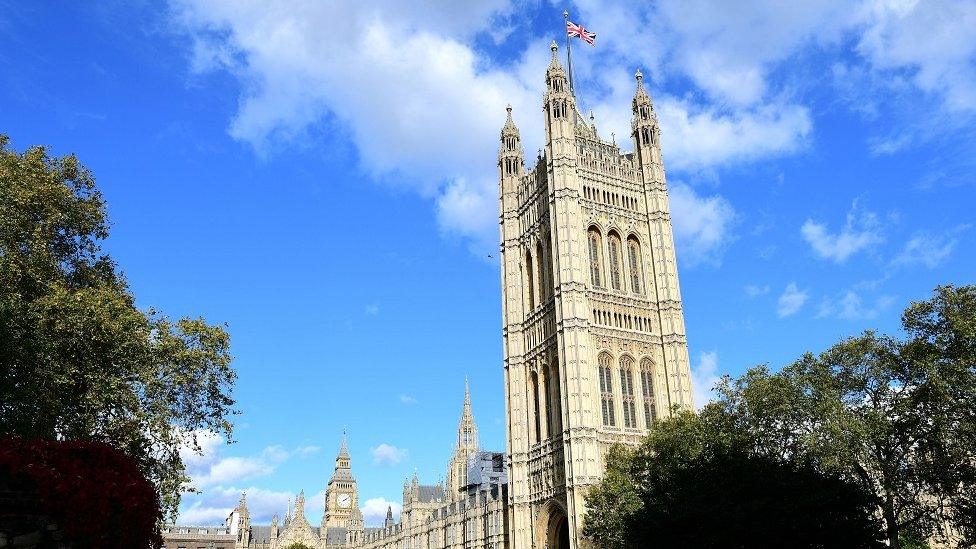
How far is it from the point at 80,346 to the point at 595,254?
44.3 metres

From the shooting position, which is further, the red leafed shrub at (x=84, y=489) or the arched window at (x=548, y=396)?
the arched window at (x=548, y=396)

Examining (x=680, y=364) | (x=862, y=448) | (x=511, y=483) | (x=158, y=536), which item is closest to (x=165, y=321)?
(x=158, y=536)

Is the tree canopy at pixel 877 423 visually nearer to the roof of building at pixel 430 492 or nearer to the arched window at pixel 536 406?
the arched window at pixel 536 406

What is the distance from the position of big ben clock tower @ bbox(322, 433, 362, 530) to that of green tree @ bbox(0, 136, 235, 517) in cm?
11036

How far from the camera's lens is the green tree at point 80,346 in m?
25.0

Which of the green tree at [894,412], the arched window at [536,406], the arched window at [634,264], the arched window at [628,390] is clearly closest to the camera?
the green tree at [894,412]

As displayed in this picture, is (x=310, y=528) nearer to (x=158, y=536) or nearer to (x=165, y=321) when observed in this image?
(x=165, y=321)

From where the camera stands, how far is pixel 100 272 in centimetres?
3238

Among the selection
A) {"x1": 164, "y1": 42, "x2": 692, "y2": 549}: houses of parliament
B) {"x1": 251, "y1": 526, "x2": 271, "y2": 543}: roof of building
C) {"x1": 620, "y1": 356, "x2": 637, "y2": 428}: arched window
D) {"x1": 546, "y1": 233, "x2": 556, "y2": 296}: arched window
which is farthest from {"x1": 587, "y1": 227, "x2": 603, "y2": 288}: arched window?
{"x1": 251, "y1": 526, "x2": 271, "y2": 543}: roof of building

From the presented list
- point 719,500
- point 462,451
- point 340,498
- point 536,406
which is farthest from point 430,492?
point 719,500

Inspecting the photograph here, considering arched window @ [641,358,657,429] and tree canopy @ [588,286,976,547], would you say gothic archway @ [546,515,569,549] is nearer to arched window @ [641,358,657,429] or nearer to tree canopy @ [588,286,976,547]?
arched window @ [641,358,657,429]

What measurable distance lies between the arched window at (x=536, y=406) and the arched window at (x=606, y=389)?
6260 millimetres

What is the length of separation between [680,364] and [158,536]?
2002 inches

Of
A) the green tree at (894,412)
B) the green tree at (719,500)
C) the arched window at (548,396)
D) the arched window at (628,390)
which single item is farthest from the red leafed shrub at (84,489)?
the arched window at (548,396)
